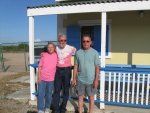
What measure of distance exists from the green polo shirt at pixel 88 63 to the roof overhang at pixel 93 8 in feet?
5.94

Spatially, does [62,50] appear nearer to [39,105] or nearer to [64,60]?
[64,60]

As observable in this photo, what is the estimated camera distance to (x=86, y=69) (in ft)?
20.3

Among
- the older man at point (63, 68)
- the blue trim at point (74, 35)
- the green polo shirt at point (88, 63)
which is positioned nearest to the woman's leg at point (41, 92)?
the older man at point (63, 68)

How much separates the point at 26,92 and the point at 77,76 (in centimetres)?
385

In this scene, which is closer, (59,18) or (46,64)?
(46,64)

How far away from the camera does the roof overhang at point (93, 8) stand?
7.45 meters

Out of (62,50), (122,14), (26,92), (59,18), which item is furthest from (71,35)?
(62,50)

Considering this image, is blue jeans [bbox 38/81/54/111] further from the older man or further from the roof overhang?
the roof overhang

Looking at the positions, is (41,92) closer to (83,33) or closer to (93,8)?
(93,8)

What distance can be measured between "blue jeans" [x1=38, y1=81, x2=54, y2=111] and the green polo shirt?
746 millimetres

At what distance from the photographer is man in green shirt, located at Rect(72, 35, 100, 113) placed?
6.19 m

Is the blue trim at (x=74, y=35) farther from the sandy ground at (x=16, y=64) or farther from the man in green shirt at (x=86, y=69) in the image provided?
the sandy ground at (x=16, y=64)

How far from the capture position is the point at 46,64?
20.7 feet

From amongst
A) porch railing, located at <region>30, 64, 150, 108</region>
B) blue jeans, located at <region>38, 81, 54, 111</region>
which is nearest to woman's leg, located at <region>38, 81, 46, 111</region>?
blue jeans, located at <region>38, 81, 54, 111</region>
